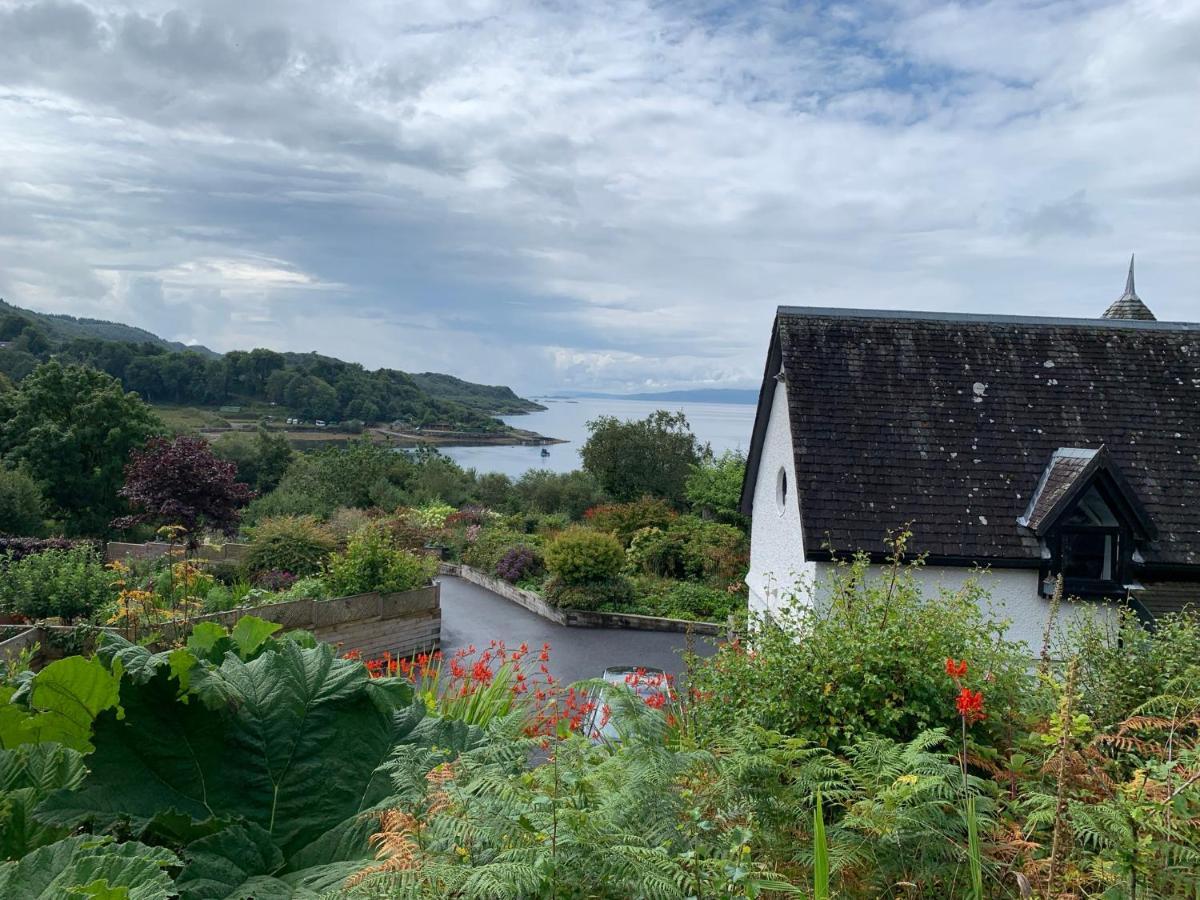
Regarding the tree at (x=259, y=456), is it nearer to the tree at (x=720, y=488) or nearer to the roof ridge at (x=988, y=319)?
the tree at (x=720, y=488)

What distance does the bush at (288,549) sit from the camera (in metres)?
15.1

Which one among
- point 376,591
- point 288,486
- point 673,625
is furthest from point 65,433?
point 673,625

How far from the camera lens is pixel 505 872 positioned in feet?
6.43

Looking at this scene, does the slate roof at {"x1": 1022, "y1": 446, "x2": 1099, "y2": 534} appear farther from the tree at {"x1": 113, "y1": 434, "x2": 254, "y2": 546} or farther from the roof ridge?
the tree at {"x1": 113, "y1": 434, "x2": 254, "y2": 546}

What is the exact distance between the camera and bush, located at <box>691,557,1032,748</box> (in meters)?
4.27

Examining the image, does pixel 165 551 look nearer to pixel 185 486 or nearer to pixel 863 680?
pixel 185 486

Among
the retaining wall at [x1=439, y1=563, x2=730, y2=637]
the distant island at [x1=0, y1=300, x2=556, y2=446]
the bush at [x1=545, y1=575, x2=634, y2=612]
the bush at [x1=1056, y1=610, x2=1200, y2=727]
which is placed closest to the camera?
the bush at [x1=1056, y1=610, x2=1200, y2=727]

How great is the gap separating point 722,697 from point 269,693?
2.83 meters

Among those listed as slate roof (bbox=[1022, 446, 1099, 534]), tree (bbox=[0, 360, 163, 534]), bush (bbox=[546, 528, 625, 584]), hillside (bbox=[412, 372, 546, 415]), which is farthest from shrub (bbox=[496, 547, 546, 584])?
hillside (bbox=[412, 372, 546, 415])

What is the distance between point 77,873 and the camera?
184 cm

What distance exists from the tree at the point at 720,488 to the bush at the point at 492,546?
6.12 metres

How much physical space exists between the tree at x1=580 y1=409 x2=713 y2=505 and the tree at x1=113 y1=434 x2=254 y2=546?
1882cm

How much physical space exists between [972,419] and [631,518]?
13283 mm

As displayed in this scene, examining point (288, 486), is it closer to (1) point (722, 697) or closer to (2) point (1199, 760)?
(1) point (722, 697)
